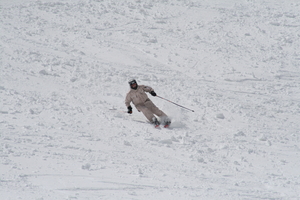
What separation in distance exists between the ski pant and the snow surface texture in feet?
0.93

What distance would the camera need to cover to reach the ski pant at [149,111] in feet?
25.0

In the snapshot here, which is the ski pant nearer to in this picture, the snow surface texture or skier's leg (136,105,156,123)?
skier's leg (136,105,156,123)

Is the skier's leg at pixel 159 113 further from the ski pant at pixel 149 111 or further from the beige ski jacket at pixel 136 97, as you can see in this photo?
the beige ski jacket at pixel 136 97

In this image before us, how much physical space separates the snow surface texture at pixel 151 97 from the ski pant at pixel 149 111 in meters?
0.28

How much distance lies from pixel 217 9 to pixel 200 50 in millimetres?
5190

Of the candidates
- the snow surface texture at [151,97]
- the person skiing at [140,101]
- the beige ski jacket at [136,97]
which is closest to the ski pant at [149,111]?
the person skiing at [140,101]

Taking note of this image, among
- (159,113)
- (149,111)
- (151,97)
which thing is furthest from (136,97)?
(151,97)

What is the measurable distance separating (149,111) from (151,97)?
1.54 meters

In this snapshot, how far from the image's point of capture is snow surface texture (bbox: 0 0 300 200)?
5.24 meters

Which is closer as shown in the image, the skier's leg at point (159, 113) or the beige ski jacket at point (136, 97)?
the skier's leg at point (159, 113)

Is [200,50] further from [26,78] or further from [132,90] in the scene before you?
[26,78]

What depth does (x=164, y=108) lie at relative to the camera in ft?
27.9

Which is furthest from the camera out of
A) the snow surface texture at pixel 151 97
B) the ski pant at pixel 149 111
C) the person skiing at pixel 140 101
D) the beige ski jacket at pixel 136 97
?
the beige ski jacket at pixel 136 97

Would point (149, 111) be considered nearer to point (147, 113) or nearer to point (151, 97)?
point (147, 113)
